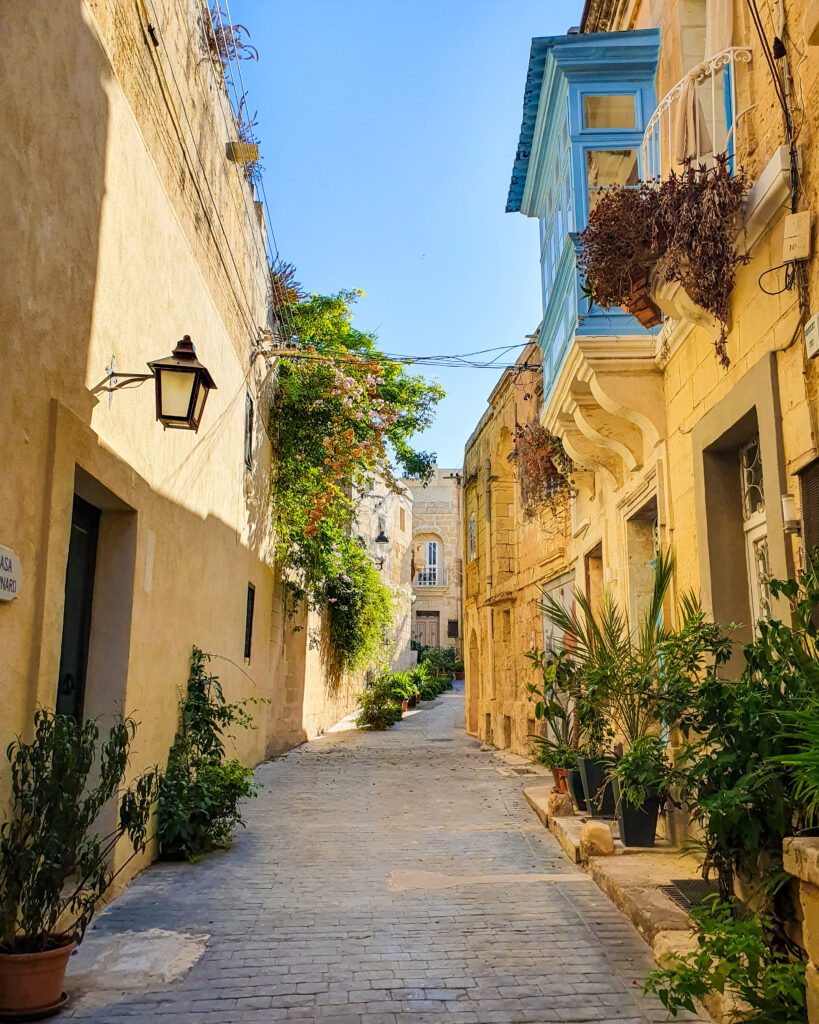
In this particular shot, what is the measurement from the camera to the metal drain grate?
4.85 metres

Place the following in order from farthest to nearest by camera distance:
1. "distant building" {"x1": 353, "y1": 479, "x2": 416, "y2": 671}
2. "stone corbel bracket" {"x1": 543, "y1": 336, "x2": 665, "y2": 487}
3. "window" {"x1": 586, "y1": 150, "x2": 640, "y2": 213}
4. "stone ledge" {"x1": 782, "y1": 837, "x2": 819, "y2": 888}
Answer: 1. "distant building" {"x1": 353, "y1": 479, "x2": 416, "y2": 671}
2. "window" {"x1": 586, "y1": 150, "x2": 640, "y2": 213}
3. "stone corbel bracket" {"x1": 543, "y1": 336, "x2": 665, "y2": 487}
4. "stone ledge" {"x1": 782, "y1": 837, "x2": 819, "y2": 888}

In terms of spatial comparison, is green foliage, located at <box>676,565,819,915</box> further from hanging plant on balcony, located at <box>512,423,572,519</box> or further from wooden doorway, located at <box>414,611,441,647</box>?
wooden doorway, located at <box>414,611,441,647</box>

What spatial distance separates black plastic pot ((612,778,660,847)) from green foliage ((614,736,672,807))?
0.34m

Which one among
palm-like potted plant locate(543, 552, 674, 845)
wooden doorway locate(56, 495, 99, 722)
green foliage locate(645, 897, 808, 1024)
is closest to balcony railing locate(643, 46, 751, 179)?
palm-like potted plant locate(543, 552, 674, 845)

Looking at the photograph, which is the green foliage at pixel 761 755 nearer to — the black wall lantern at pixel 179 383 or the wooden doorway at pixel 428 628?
the black wall lantern at pixel 179 383

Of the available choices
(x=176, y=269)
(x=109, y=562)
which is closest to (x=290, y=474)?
(x=176, y=269)

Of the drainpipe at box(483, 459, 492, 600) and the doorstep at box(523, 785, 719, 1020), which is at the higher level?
the drainpipe at box(483, 459, 492, 600)

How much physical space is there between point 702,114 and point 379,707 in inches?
652

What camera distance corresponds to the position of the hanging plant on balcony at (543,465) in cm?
1060

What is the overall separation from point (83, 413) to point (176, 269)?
97.6 inches

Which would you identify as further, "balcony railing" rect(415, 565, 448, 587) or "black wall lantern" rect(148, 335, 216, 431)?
"balcony railing" rect(415, 565, 448, 587)

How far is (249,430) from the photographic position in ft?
35.5

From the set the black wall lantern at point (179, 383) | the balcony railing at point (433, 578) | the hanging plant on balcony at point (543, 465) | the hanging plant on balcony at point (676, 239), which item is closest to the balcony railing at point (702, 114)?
the hanging plant on balcony at point (676, 239)

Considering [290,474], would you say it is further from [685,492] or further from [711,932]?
[711,932]
